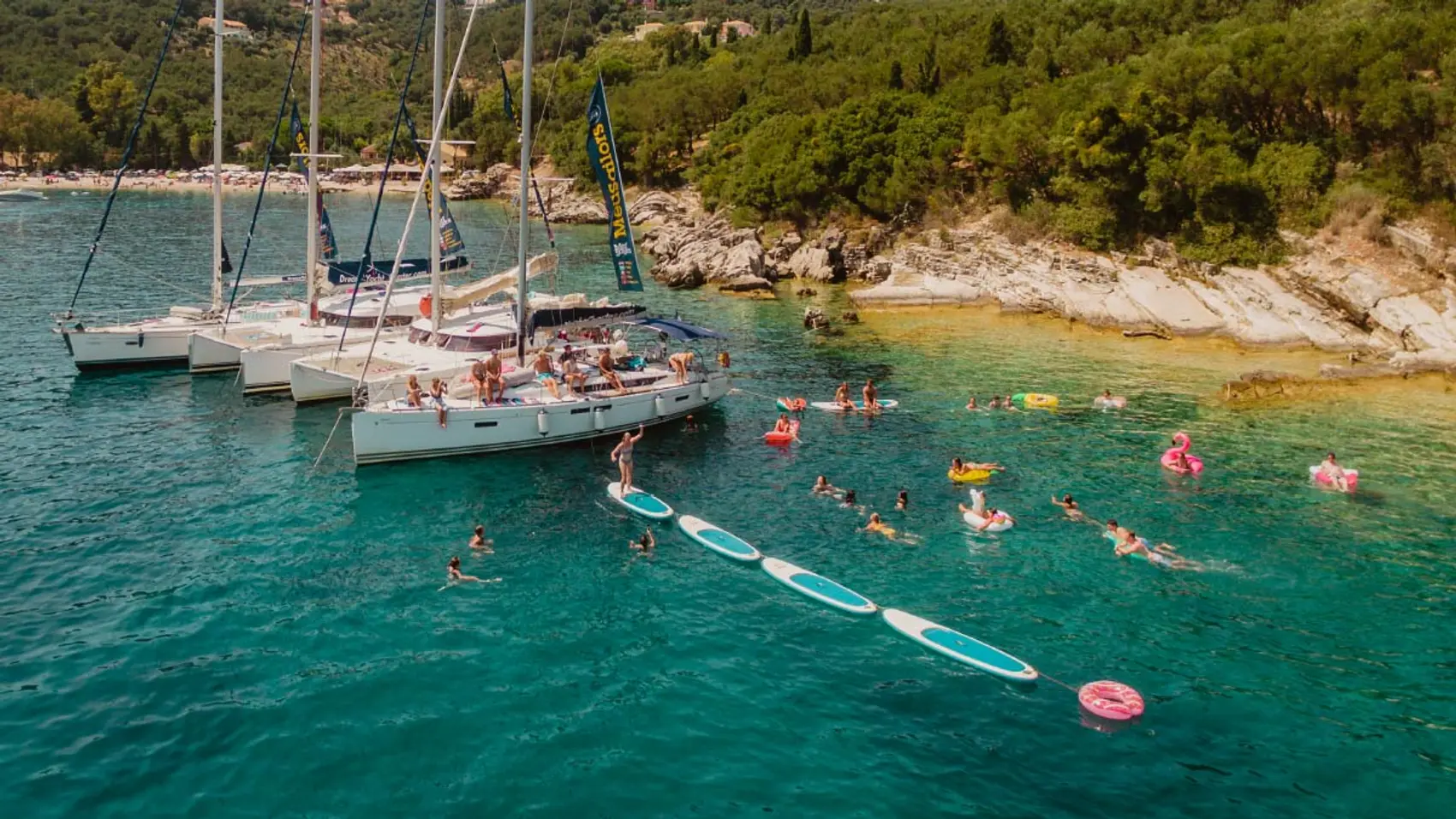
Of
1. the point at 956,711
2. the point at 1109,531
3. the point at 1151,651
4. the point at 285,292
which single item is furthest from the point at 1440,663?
the point at 285,292

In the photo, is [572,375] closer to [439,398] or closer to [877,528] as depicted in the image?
[439,398]

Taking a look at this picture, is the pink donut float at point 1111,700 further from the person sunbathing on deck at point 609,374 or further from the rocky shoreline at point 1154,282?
the rocky shoreline at point 1154,282

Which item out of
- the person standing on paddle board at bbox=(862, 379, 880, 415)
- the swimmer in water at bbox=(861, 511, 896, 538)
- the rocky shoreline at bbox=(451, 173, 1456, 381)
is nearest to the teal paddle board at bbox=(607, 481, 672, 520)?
the swimmer in water at bbox=(861, 511, 896, 538)

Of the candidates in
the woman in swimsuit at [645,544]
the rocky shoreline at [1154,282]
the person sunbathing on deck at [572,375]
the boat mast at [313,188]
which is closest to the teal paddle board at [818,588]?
the woman in swimsuit at [645,544]

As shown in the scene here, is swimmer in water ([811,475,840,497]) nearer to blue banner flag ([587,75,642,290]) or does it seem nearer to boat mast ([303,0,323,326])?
blue banner flag ([587,75,642,290])

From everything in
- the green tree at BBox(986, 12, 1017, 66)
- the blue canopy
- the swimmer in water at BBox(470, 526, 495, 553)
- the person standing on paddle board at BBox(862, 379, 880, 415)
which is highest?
the green tree at BBox(986, 12, 1017, 66)

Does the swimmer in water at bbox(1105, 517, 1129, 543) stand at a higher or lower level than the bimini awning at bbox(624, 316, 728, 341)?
lower

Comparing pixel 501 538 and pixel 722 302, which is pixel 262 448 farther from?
pixel 722 302
